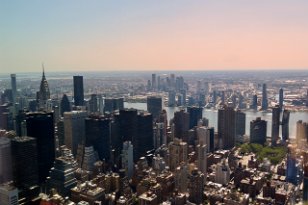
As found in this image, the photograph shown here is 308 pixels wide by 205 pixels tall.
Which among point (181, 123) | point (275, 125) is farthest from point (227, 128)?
point (275, 125)

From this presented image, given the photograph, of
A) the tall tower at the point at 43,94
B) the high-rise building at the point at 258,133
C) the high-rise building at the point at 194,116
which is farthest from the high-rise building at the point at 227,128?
the tall tower at the point at 43,94

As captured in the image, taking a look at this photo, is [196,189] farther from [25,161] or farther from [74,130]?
[74,130]

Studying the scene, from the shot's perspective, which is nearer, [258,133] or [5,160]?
[5,160]

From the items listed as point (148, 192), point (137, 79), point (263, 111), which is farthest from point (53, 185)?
point (137, 79)

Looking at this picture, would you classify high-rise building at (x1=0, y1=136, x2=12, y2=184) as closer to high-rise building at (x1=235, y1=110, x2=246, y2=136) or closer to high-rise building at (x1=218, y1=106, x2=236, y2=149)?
high-rise building at (x1=218, y1=106, x2=236, y2=149)

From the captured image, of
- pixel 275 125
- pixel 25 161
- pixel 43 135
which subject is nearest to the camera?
pixel 25 161

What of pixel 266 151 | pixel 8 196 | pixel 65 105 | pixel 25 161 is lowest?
pixel 266 151

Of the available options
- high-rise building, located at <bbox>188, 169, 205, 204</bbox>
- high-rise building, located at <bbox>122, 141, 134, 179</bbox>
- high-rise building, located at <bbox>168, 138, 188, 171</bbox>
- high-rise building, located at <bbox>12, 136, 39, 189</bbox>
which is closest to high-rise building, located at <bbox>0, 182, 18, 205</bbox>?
high-rise building, located at <bbox>12, 136, 39, 189</bbox>

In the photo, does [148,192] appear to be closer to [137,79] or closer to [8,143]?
[8,143]
